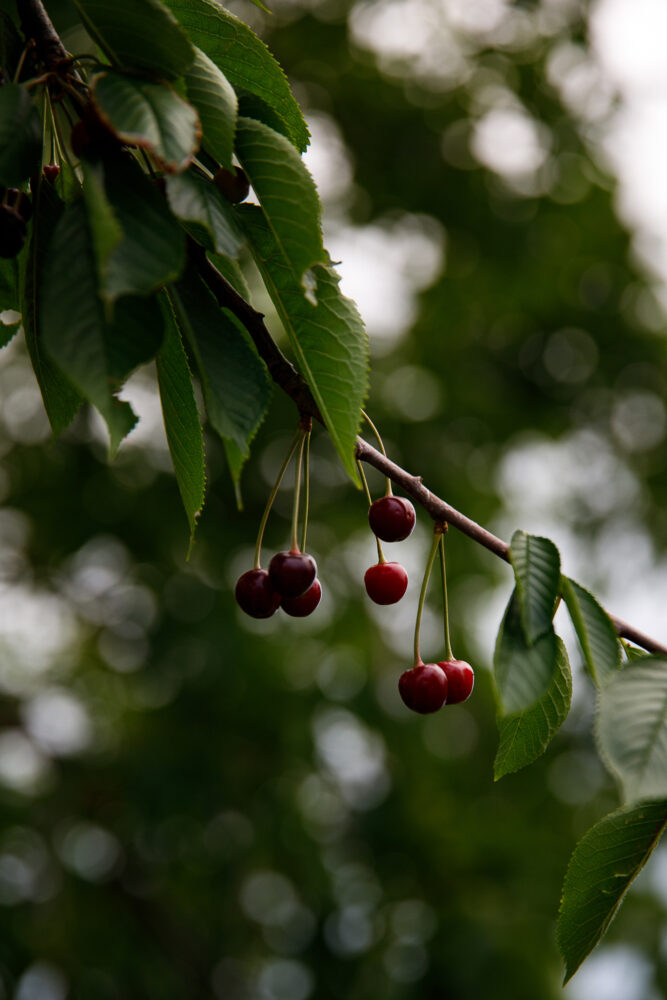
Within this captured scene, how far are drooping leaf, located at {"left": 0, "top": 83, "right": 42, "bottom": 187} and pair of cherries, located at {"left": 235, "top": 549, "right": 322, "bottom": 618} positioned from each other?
1.75 ft

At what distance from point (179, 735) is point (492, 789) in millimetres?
2809

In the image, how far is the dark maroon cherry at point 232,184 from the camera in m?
0.94

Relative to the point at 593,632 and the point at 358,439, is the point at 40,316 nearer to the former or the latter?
the point at 358,439

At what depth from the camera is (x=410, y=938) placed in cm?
662

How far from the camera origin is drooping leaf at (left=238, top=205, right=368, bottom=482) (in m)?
0.91

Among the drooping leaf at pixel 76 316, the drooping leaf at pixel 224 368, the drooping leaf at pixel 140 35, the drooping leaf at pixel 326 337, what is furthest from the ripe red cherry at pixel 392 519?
the drooping leaf at pixel 140 35

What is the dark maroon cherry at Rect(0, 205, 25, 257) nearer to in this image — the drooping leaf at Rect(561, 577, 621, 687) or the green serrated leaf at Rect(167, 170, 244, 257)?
the green serrated leaf at Rect(167, 170, 244, 257)

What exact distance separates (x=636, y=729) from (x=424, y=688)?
18.0 inches

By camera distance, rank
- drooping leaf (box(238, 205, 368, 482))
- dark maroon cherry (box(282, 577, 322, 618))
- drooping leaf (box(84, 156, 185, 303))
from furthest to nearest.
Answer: dark maroon cherry (box(282, 577, 322, 618)) < drooping leaf (box(238, 205, 368, 482)) < drooping leaf (box(84, 156, 185, 303))

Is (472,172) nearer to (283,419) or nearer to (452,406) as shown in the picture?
(452,406)

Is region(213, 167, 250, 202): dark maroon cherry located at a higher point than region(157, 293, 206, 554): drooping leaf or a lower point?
higher

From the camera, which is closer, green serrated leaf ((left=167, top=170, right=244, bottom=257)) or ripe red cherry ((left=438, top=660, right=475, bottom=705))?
green serrated leaf ((left=167, top=170, right=244, bottom=257))

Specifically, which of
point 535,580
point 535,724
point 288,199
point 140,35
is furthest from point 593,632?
point 140,35

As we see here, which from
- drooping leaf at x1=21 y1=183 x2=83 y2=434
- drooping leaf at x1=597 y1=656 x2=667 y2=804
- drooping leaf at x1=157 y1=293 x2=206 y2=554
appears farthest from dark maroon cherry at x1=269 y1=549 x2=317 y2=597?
drooping leaf at x1=597 y1=656 x2=667 y2=804
